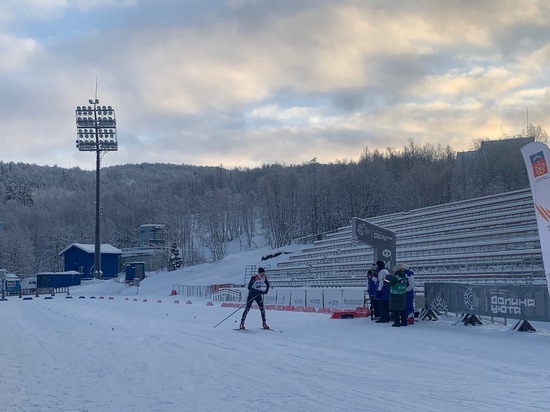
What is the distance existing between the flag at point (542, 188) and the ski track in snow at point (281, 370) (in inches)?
82.4

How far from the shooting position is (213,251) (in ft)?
322

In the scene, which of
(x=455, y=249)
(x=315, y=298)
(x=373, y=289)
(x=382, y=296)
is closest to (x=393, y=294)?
(x=382, y=296)

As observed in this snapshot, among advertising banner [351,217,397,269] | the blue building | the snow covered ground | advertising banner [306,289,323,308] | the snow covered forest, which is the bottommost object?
the snow covered ground

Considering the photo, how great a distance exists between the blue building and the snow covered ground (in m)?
79.5

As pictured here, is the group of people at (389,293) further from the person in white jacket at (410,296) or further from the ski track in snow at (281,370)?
the ski track in snow at (281,370)

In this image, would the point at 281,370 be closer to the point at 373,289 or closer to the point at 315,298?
the point at 373,289

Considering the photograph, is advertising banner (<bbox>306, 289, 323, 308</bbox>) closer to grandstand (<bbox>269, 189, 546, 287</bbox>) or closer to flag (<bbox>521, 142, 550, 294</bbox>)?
grandstand (<bbox>269, 189, 546, 287</bbox>)

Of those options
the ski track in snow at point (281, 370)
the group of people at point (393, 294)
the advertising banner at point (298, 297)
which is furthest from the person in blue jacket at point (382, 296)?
A: the advertising banner at point (298, 297)

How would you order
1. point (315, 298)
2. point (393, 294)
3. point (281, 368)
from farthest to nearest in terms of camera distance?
point (315, 298) → point (393, 294) → point (281, 368)

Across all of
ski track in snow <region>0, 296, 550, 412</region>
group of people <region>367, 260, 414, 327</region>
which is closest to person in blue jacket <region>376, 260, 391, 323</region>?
group of people <region>367, 260, 414, 327</region>

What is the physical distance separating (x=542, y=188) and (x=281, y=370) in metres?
5.54

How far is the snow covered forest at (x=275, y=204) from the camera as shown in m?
67.7

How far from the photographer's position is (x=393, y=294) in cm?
1830

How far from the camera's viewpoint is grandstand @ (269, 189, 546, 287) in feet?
88.3
